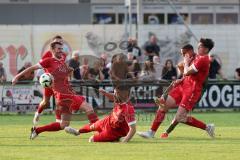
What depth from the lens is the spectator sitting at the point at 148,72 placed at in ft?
111

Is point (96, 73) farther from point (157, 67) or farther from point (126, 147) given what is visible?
point (126, 147)

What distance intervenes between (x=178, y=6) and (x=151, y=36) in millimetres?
11248

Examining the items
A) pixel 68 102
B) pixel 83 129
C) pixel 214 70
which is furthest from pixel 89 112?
pixel 214 70

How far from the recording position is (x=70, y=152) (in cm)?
1747

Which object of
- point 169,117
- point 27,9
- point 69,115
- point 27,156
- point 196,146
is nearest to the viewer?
point 27,156

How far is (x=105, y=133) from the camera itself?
65.5 ft

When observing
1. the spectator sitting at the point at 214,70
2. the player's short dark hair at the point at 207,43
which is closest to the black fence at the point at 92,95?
the spectator sitting at the point at 214,70

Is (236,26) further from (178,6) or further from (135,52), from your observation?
(178,6)

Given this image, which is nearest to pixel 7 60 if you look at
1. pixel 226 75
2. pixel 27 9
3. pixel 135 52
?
pixel 135 52

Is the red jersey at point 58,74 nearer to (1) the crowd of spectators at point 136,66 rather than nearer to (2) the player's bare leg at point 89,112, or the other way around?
(2) the player's bare leg at point 89,112

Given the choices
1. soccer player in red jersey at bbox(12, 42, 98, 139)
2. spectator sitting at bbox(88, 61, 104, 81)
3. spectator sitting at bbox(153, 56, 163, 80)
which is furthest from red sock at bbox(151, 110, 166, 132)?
A: spectator sitting at bbox(153, 56, 163, 80)

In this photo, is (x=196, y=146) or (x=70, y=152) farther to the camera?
(x=196, y=146)

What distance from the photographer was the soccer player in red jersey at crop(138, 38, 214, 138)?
21.5 metres

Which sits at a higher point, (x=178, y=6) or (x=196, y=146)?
(x=178, y=6)
